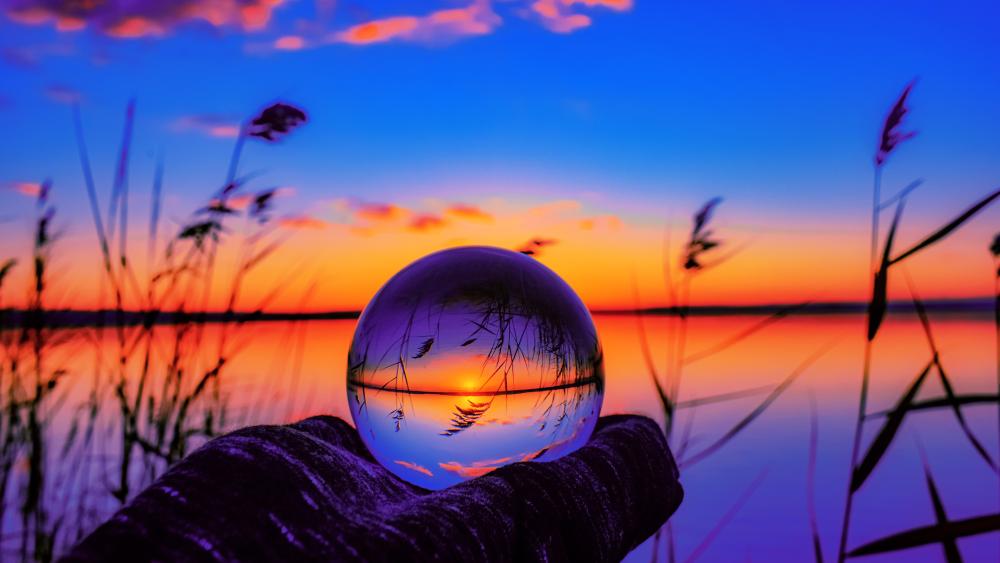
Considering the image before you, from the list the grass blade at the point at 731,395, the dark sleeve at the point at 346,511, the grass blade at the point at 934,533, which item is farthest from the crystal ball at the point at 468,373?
the grass blade at the point at 934,533

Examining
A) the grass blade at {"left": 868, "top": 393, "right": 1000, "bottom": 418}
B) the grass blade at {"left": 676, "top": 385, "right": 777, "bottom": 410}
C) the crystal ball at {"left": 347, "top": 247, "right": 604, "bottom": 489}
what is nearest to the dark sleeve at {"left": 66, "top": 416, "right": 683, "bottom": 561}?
the crystal ball at {"left": 347, "top": 247, "right": 604, "bottom": 489}

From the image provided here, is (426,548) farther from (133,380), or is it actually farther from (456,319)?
(133,380)

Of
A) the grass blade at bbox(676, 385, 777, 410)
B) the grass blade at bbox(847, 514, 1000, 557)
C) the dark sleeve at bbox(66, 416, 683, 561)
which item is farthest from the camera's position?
the grass blade at bbox(676, 385, 777, 410)

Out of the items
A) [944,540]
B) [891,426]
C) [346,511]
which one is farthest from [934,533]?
[346,511]

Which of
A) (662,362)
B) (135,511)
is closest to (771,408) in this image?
(662,362)

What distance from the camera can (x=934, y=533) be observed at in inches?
64.0

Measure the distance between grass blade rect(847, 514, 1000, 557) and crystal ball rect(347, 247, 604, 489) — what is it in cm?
96

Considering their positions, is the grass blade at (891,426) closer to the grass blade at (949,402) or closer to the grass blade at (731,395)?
the grass blade at (949,402)

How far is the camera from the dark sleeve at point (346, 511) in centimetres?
145

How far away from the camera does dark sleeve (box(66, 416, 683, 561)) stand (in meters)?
1.45

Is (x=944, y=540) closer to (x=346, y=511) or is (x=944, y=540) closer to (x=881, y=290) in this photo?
(x=881, y=290)

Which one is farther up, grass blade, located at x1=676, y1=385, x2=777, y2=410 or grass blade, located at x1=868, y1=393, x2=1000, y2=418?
grass blade, located at x1=868, y1=393, x2=1000, y2=418

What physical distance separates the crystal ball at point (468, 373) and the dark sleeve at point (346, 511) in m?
0.13

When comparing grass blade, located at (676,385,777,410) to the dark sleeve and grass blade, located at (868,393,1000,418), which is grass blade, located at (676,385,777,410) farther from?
grass blade, located at (868,393,1000,418)
